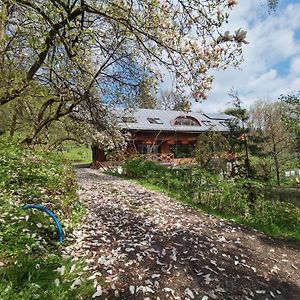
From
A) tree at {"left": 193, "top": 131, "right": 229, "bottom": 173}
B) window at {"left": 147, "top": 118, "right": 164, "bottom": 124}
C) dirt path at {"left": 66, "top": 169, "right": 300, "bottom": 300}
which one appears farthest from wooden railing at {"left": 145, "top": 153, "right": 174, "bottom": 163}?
dirt path at {"left": 66, "top": 169, "right": 300, "bottom": 300}

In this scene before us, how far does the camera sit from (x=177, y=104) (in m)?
5.50

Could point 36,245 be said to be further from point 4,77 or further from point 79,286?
point 4,77

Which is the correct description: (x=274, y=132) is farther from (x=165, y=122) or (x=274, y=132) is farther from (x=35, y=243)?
(x=35, y=243)

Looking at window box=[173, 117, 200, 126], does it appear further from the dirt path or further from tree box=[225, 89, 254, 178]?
the dirt path

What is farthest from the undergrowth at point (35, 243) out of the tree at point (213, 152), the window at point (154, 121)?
the window at point (154, 121)

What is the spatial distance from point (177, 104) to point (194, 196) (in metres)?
3.54

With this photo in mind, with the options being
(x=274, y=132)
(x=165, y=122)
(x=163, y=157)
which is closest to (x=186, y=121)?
(x=165, y=122)

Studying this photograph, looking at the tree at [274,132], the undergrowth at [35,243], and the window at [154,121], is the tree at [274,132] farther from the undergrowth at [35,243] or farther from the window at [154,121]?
the undergrowth at [35,243]

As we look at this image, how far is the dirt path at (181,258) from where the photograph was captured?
329 cm

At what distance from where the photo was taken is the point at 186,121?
26703 millimetres

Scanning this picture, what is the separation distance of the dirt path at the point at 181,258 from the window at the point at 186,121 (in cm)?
2023

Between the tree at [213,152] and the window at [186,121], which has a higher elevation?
the window at [186,121]

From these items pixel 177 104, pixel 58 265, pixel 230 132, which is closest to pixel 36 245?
pixel 58 265

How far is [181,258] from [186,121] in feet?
76.4
